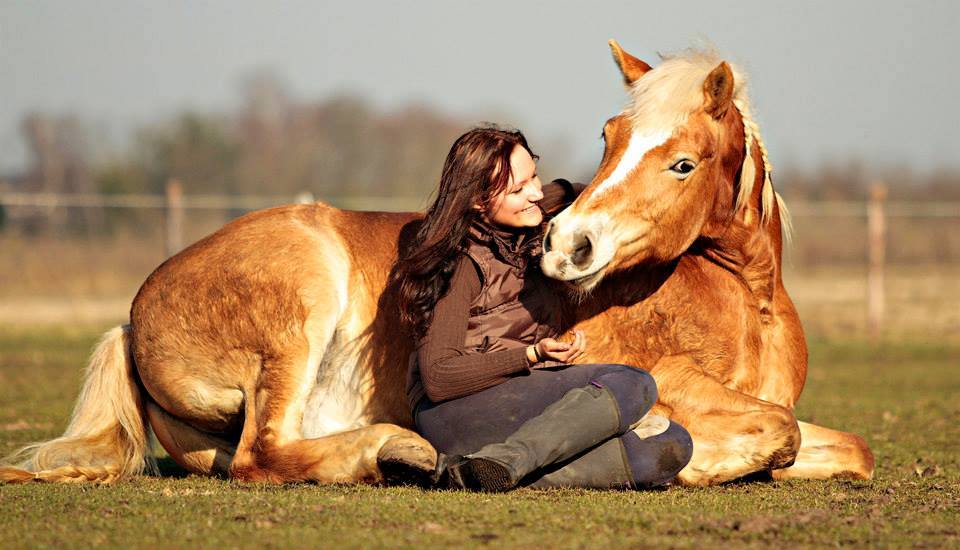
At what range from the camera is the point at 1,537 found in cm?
341

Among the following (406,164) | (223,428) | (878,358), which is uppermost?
(223,428)

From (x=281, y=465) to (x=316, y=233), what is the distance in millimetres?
1299

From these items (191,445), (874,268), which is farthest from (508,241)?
(874,268)

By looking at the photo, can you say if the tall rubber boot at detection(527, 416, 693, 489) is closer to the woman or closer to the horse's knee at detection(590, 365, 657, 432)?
the woman

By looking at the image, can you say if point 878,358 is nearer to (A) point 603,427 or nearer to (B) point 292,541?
(A) point 603,427

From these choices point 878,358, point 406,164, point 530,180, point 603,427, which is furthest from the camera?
point 406,164

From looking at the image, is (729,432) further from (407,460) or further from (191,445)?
(191,445)

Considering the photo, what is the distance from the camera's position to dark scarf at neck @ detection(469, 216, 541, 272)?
4.66m

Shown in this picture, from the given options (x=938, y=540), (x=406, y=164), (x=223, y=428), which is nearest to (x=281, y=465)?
(x=223, y=428)

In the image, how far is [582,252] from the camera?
168 inches

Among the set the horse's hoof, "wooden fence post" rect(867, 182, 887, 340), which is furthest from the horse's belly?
"wooden fence post" rect(867, 182, 887, 340)

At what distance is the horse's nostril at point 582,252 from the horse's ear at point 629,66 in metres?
1.15

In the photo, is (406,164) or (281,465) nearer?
(281,465)

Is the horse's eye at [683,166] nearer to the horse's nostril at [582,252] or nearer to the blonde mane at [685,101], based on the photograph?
the blonde mane at [685,101]
